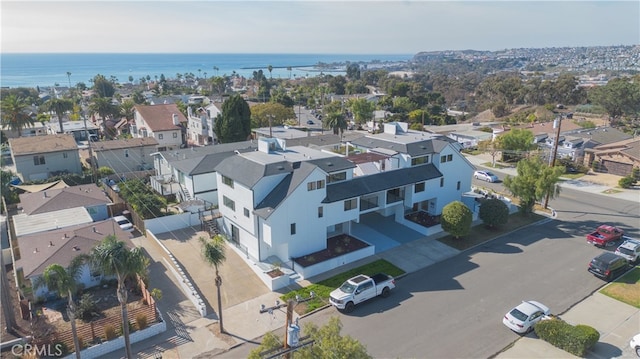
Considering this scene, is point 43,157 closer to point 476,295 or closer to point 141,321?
point 141,321

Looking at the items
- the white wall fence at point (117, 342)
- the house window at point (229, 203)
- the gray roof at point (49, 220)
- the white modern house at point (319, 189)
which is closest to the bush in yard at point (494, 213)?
the white modern house at point (319, 189)

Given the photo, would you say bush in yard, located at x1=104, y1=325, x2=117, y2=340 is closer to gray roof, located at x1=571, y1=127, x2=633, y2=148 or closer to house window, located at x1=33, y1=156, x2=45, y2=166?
house window, located at x1=33, y1=156, x2=45, y2=166

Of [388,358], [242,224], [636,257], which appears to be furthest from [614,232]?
[242,224]

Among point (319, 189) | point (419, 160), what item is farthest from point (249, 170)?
point (419, 160)

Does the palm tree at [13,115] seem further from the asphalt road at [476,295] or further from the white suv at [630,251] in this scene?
the white suv at [630,251]

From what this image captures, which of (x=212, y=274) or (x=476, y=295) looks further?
(x=212, y=274)

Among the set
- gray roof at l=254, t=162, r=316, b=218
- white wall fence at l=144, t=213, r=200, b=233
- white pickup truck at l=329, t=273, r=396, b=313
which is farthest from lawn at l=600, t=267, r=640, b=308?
white wall fence at l=144, t=213, r=200, b=233
